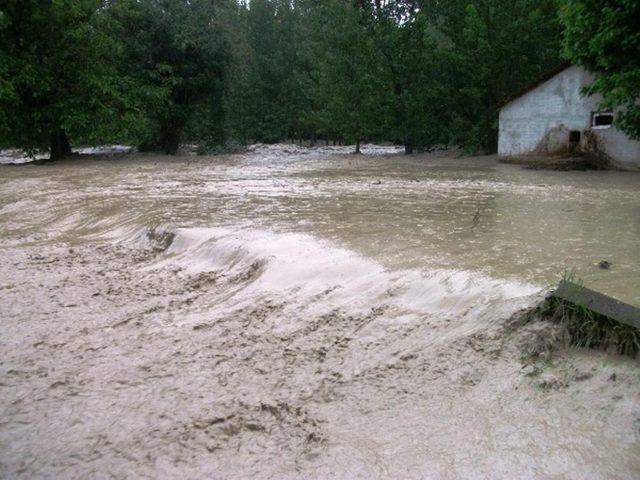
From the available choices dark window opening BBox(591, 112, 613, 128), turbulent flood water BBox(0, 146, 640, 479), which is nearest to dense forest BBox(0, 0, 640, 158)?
dark window opening BBox(591, 112, 613, 128)

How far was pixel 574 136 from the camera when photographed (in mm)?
17812

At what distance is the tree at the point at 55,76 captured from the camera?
19.2 meters

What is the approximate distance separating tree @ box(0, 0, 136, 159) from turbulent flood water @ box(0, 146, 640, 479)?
14.7 metres

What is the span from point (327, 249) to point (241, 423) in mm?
2814

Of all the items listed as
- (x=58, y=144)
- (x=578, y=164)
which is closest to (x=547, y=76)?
(x=578, y=164)

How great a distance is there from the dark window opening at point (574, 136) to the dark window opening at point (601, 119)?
590 mm

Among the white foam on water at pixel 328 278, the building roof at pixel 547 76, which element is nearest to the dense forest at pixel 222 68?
the building roof at pixel 547 76

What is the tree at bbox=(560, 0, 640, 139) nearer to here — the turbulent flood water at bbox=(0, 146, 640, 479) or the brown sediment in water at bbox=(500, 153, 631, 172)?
the brown sediment in water at bbox=(500, 153, 631, 172)

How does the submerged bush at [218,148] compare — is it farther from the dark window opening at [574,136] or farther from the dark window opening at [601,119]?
the dark window opening at [601,119]

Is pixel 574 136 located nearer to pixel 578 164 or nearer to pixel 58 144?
pixel 578 164

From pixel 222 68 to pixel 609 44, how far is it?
59.6ft

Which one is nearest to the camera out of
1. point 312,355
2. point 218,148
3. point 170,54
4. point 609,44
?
point 312,355

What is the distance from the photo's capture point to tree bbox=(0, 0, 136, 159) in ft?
63.0

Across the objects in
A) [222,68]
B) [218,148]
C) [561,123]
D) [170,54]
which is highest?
[170,54]
